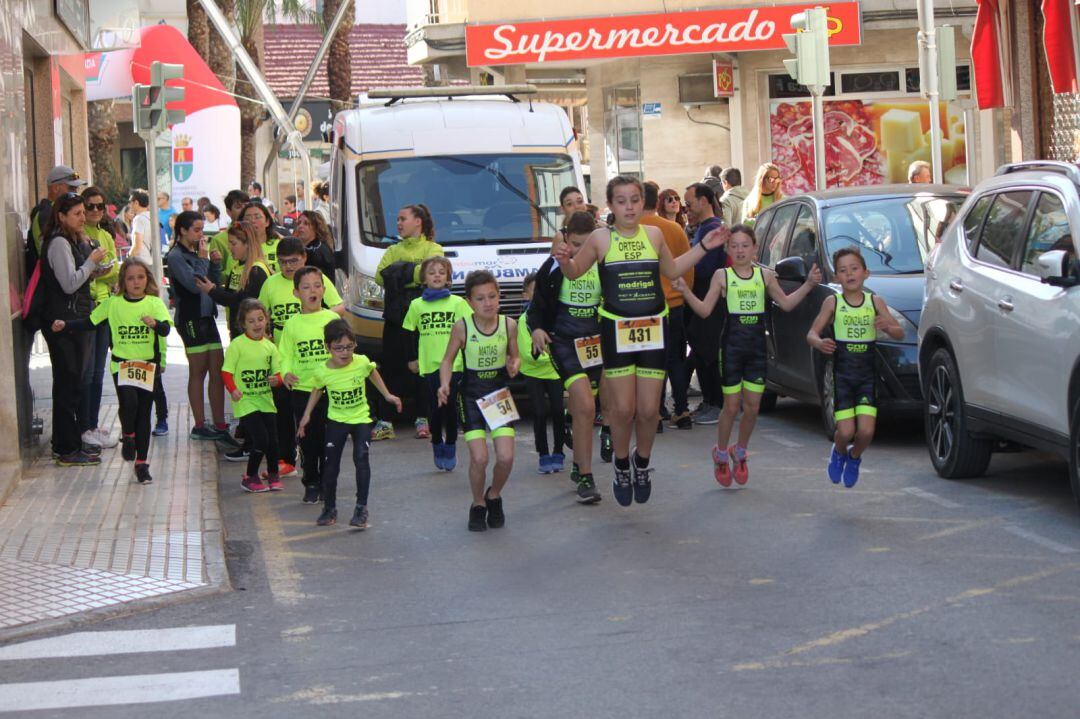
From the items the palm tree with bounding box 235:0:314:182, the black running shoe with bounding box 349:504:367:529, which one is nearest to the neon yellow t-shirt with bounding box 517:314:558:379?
the black running shoe with bounding box 349:504:367:529

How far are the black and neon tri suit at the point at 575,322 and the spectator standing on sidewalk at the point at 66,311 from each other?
147 inches

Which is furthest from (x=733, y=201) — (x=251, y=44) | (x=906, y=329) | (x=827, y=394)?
(x=251, y=44)

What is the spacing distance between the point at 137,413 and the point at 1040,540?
5785 millimetres

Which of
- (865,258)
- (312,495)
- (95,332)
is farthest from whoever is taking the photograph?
(95,332)

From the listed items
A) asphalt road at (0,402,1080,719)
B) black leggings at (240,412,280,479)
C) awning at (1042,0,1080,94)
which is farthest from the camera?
Result: awning at (1042,0,1080,94)

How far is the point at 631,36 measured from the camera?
96.9ft

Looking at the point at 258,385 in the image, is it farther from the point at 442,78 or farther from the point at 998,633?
the point at 442,78

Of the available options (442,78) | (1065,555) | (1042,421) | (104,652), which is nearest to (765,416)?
(1042,421)

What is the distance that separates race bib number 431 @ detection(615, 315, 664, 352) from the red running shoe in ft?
3.60

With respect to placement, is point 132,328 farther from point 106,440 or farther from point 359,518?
point 359,518

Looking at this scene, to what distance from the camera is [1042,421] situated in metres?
8.86

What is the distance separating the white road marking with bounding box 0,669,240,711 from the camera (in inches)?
239

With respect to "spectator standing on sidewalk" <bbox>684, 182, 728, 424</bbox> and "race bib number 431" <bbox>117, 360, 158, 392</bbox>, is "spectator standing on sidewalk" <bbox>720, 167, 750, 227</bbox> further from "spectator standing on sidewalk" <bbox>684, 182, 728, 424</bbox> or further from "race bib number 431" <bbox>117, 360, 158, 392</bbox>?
"race bib number 431" <bbox>117, 360, 158, 392</bbox>

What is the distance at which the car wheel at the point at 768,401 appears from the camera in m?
14.0
